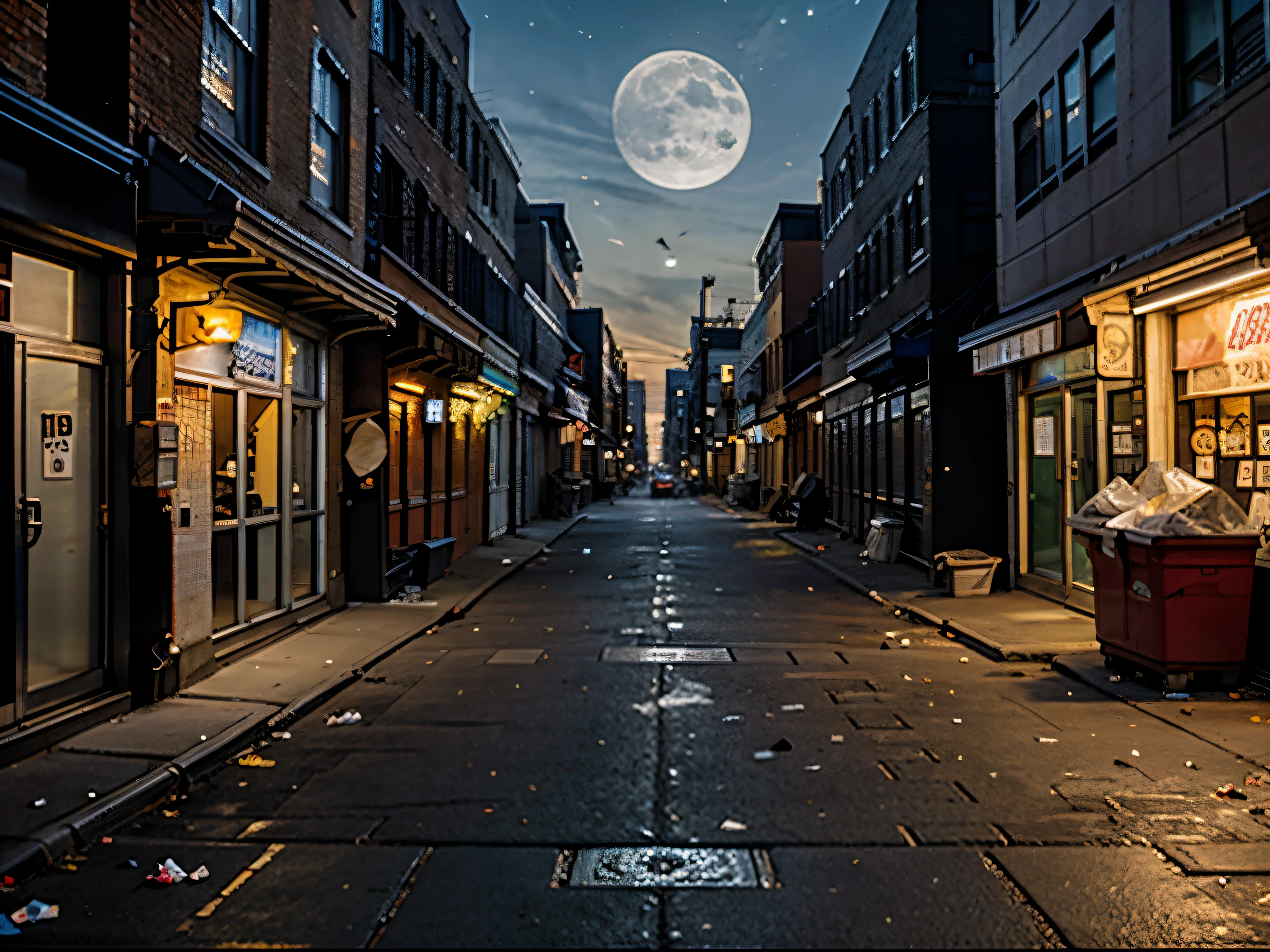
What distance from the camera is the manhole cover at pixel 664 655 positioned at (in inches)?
341

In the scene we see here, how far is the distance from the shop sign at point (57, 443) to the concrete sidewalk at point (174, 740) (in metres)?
1.87

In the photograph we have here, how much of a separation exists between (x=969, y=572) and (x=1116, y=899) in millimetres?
9450

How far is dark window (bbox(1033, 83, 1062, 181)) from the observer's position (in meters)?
12.0

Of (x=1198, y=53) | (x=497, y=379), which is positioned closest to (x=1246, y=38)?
(x=1198, y=53)

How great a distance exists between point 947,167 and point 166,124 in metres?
13.1

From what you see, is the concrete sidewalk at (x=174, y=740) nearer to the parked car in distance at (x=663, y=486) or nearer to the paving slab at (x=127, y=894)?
the paving slab at (x=127, y=894)

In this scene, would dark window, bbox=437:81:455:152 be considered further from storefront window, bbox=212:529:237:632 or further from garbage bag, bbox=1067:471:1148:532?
garbage bag, bbox=1067:471:1148:532

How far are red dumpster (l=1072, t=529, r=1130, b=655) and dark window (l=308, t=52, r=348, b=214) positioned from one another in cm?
952

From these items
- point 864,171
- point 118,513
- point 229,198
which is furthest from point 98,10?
point 864,171

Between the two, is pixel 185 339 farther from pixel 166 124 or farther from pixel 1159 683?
pixel 1159 683

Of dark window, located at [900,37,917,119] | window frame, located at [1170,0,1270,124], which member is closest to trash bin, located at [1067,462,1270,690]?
window frame, located at [1170,0,1270,124]

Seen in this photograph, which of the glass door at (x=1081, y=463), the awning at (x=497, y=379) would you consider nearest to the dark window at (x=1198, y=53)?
the glass door at (x=1081, y=463)

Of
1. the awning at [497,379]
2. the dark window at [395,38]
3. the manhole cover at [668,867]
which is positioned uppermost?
the dark window at [395,38]

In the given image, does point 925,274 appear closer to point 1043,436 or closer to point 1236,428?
point 1043,436
